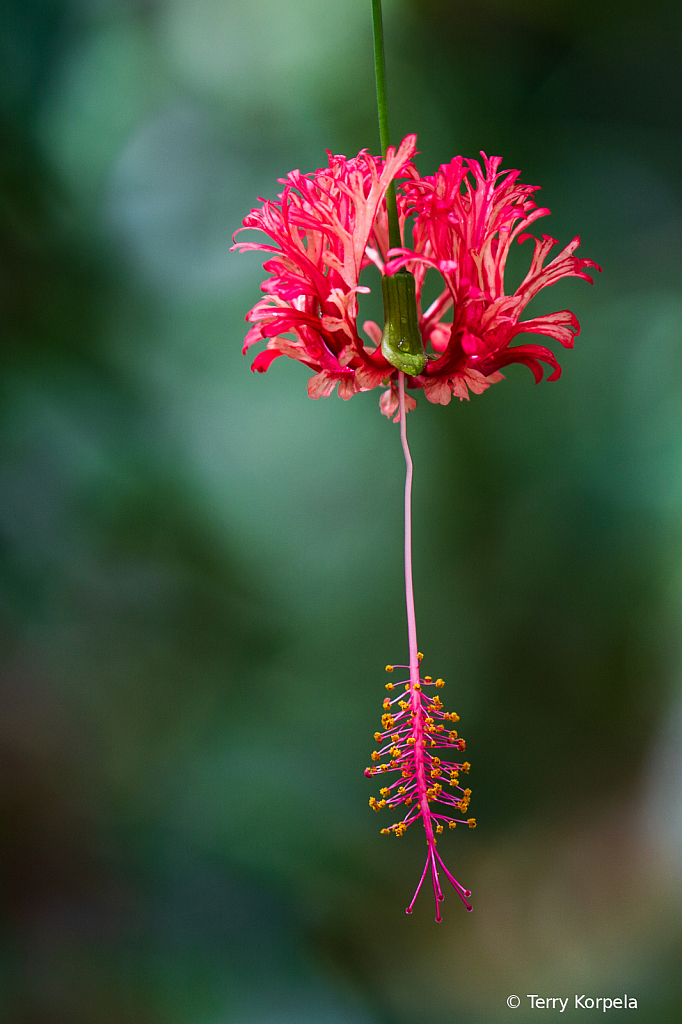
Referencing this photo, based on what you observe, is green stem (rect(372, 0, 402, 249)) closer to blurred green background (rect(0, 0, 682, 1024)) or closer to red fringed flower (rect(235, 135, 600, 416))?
red fringed flower (rect(235, 135, 600, 416))

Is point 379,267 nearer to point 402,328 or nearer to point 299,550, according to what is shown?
point 402,328

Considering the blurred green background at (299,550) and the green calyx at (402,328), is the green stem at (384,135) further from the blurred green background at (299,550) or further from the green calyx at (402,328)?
the blurred green background at (299,550)

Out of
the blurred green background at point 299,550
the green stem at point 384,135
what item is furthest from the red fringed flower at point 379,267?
the blurred green background at point 299,550

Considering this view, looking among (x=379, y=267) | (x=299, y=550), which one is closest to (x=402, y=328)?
(x=379, y=267)

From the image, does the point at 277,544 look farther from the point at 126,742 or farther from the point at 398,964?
the point at 398,964

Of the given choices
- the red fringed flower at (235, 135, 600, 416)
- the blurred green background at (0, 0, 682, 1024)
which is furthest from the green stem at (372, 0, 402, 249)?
the blurred green background at (0, 0, 682, 1024)
